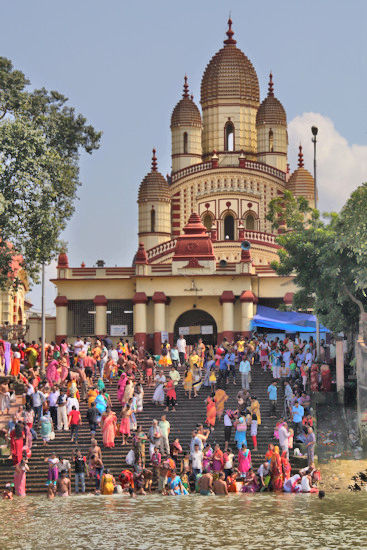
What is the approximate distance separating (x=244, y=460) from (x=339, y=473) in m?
2.43

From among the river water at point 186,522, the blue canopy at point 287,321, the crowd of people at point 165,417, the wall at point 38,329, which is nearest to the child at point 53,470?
the crowd of people at point 165,417

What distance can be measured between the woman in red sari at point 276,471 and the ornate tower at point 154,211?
106 feet

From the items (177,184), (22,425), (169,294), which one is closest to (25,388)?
(22,425)

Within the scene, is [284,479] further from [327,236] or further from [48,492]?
[327,236]

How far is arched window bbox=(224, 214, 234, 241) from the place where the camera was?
56531 mm

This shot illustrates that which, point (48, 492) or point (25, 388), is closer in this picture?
point (48, 492)

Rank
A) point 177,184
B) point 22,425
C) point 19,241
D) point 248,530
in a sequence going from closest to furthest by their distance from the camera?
point 248,530, point 22,425, point 19,241, point 177,184

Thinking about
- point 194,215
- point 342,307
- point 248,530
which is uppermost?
point 194,215

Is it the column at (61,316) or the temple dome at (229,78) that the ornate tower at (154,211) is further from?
the column at (61,316)

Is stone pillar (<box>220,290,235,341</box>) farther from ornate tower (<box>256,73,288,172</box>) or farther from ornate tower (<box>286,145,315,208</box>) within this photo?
ornate tower (<box>256,73,288,172</box>)

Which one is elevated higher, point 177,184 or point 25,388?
point 177,184

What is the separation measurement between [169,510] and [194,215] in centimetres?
2713

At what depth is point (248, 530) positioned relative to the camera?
2077 centimetres

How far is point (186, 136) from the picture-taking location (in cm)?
6019
